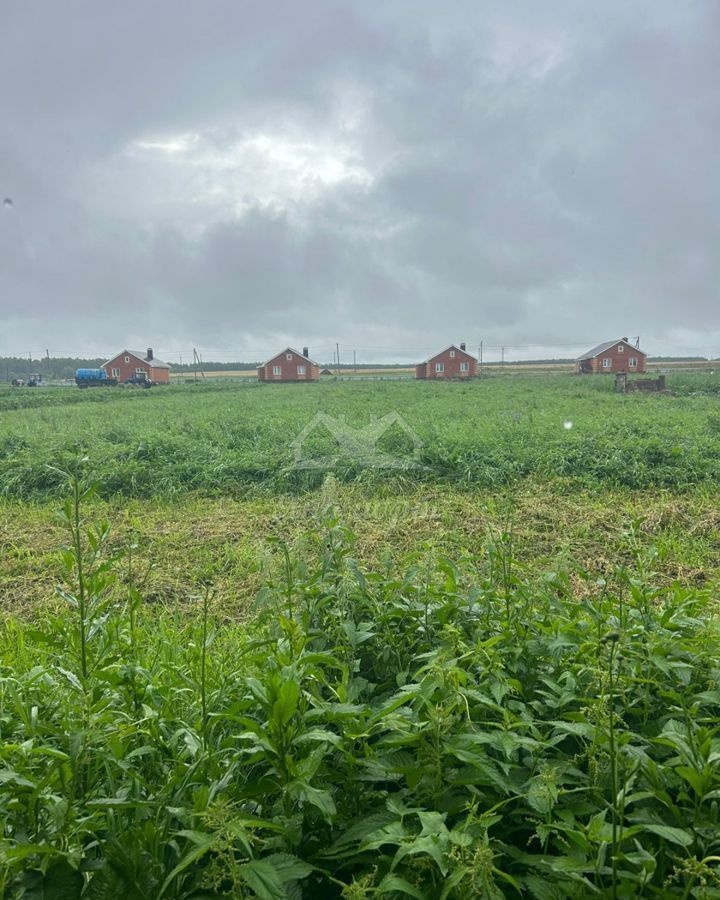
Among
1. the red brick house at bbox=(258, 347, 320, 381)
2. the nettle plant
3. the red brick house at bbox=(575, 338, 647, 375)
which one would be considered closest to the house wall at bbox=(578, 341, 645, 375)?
the red brick house at bbox=(575, 338, 647, 375)

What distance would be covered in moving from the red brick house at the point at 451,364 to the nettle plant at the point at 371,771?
52872mm

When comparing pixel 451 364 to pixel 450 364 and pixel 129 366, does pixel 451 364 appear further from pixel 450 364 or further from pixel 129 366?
pixel 129 366

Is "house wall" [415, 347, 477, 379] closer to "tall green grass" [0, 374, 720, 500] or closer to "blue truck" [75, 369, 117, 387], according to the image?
"blue truck" [75, 369, 117, 387]

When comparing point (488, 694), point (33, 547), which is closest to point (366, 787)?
point (488, 694)

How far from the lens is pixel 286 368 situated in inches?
2078

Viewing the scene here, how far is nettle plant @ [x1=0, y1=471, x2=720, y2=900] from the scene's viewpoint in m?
1.32

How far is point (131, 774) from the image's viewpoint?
152cm

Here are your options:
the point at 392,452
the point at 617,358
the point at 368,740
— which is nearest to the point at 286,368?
the point at 617,358

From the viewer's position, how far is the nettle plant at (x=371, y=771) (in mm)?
1315

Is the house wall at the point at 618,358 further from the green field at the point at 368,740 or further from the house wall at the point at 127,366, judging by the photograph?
the green field at the point at 368,740

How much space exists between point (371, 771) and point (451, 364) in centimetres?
5418

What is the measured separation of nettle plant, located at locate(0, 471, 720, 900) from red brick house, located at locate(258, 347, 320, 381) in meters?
51.1

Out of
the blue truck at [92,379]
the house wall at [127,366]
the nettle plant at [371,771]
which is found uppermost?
the house wall at [127,366]

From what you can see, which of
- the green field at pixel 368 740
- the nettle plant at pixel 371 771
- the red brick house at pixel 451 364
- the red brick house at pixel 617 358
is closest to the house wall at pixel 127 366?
the red brick house at pixel 451 364
